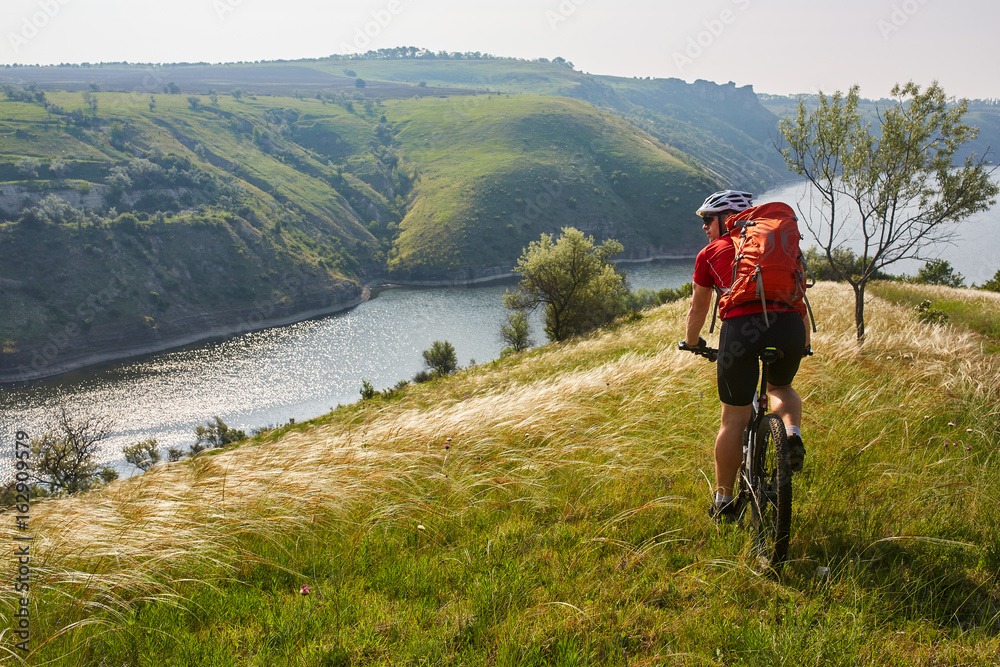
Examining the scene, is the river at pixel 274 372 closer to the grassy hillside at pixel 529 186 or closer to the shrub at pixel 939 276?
the grassy hillside at pixel 529 186

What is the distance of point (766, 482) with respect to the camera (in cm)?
329

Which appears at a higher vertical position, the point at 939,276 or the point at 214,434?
the point at 939,276

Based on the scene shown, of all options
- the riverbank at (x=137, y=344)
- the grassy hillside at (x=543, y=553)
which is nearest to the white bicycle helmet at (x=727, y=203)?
the grassy hillside at (x=543, y=553)

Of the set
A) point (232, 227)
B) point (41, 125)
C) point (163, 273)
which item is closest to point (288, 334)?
point (163, 273)

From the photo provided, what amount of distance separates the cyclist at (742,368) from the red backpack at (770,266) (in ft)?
0.27

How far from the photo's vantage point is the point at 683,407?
5.57 m

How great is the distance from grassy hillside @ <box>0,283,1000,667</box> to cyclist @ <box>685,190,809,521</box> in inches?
17.1

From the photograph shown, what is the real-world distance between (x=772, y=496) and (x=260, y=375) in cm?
7690

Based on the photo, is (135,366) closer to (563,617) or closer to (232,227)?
(232,227)

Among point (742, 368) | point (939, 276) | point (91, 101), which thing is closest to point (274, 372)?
point (742, 368)

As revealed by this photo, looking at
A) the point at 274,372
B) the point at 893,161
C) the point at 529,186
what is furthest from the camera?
the point at 529,186

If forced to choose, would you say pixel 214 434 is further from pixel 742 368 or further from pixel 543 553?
pixel 742 368

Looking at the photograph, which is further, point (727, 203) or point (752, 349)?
point (727, 203)

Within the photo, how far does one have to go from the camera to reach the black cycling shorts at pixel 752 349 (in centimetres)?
324
